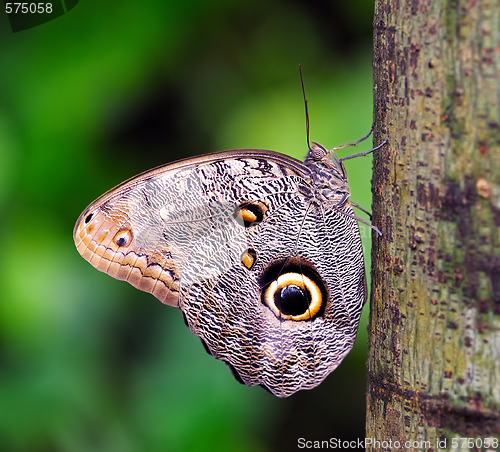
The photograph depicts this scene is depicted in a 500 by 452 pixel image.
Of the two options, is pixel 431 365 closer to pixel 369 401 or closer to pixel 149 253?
pixel 369 401

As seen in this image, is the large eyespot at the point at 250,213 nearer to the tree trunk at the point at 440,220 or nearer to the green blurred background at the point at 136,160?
the tree trunk at the point at 440,220

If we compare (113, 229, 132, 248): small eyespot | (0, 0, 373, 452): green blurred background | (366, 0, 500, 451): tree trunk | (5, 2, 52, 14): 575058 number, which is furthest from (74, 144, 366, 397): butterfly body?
(5, 2, 52, 14): 575058 number

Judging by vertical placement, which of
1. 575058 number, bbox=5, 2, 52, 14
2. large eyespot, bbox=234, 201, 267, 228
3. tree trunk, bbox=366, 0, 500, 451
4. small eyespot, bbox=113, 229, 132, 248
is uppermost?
575058 number, bbox=5, 2, 52, 14

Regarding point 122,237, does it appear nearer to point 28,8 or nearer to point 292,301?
point 292,301

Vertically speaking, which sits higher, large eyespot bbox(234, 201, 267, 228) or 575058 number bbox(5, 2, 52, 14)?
575058 number bbox(5, 2, 52, 14)

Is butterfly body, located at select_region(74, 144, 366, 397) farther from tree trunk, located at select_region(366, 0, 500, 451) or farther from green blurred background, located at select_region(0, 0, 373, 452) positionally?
green blurred background, located at select_region(0, 0, 373, 452)

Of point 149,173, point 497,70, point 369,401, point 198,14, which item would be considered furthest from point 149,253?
point 198,14

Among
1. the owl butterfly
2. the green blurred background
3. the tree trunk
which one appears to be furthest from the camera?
the green blurred background

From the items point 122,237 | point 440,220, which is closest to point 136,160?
point 122,237
